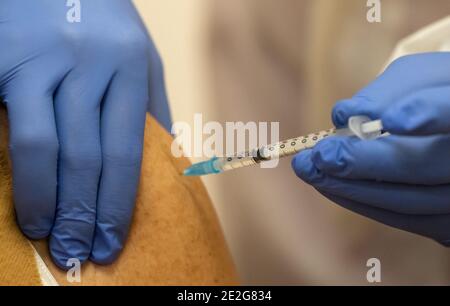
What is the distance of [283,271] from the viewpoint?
56.7 inches

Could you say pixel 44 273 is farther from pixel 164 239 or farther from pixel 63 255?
pixel 164 239

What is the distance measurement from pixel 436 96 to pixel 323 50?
0.65m

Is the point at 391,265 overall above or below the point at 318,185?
below

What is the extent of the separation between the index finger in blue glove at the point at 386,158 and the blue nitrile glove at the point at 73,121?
32cm

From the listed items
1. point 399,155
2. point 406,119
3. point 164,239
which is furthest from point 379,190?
point 164,239

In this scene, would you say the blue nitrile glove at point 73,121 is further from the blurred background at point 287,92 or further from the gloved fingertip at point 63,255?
the blurred background at point 287,92

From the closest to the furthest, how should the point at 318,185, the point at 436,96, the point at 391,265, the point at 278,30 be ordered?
the point at 436,96 → the point at 318,185 → the point at 278,30 → the point at 391,265

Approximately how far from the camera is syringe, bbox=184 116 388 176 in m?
0.79

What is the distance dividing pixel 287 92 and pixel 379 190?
566mm

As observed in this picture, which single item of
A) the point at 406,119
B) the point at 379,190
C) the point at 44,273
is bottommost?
the point at 44,273

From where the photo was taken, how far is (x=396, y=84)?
851mm

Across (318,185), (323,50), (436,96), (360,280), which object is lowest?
(360,280)
